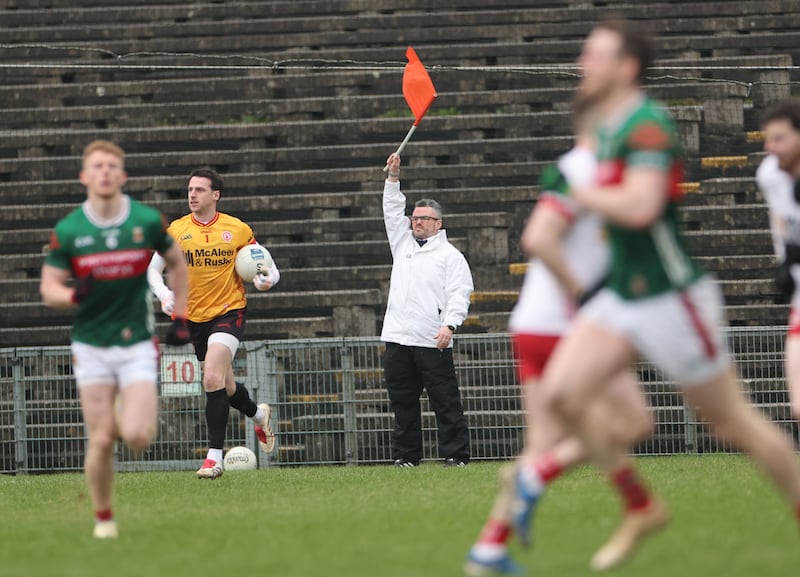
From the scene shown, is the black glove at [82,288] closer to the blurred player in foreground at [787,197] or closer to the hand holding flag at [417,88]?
the blurred player in foreground at [787,197]

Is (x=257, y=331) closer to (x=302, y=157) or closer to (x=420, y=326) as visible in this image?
(x=302, y=157)

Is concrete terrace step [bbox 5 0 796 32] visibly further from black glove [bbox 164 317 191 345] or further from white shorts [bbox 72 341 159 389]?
white shorts [bbox 72 341 159 389]

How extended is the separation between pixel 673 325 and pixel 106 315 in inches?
137

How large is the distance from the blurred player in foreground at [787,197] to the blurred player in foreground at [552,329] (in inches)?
74.4

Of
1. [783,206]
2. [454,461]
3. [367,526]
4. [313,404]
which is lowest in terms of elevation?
[454,461]

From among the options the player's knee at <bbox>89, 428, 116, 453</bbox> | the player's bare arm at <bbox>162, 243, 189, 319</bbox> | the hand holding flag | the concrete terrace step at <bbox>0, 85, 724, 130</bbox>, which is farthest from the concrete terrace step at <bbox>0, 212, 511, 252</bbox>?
the player's knee at <bbox>89, 428, 116, 453</bbox>

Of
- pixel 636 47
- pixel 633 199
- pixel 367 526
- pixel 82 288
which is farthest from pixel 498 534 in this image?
pixel 82 288

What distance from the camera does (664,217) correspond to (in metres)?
5.61

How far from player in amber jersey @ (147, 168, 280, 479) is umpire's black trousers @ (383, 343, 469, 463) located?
5.75 feet

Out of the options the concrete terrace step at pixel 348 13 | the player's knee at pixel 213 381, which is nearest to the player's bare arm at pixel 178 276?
the player's knee at pixel 213 381

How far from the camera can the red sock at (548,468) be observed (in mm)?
5910

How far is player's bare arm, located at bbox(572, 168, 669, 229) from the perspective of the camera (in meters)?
5.33

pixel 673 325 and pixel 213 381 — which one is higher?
pixel 673 325

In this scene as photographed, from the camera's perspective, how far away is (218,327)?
12.0 m
